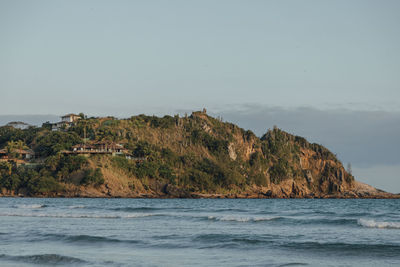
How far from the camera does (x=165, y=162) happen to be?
139 meters

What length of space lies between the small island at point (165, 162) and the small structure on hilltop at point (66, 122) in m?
0.35

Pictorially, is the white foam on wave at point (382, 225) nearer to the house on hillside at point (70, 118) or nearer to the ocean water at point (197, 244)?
the ocean water at point (197, 244)

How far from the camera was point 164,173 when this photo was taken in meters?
132

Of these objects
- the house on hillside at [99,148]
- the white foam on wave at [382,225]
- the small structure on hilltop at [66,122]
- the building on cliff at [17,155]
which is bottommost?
the white foam on wave at [382,225]

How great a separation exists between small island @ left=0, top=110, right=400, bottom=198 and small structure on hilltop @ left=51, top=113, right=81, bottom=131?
345mm

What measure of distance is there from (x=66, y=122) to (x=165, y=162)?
123ft

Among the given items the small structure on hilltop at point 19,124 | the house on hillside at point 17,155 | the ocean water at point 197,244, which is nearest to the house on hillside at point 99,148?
the house on hillside at point 17,155

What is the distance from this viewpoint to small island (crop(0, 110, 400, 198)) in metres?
118

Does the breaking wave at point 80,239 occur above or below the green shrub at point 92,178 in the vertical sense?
below

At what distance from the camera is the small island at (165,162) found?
11800 centimetres

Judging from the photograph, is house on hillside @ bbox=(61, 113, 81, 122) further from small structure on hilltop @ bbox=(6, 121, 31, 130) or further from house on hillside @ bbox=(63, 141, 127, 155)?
house on hillside @ bbox=(63, 141, 127, 155)

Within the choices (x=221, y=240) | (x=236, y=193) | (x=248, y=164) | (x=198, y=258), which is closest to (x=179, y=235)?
(x=221, y=240)

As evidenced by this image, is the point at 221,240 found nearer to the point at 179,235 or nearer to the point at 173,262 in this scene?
the point at 179,235

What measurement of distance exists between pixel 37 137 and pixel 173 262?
129 meters
